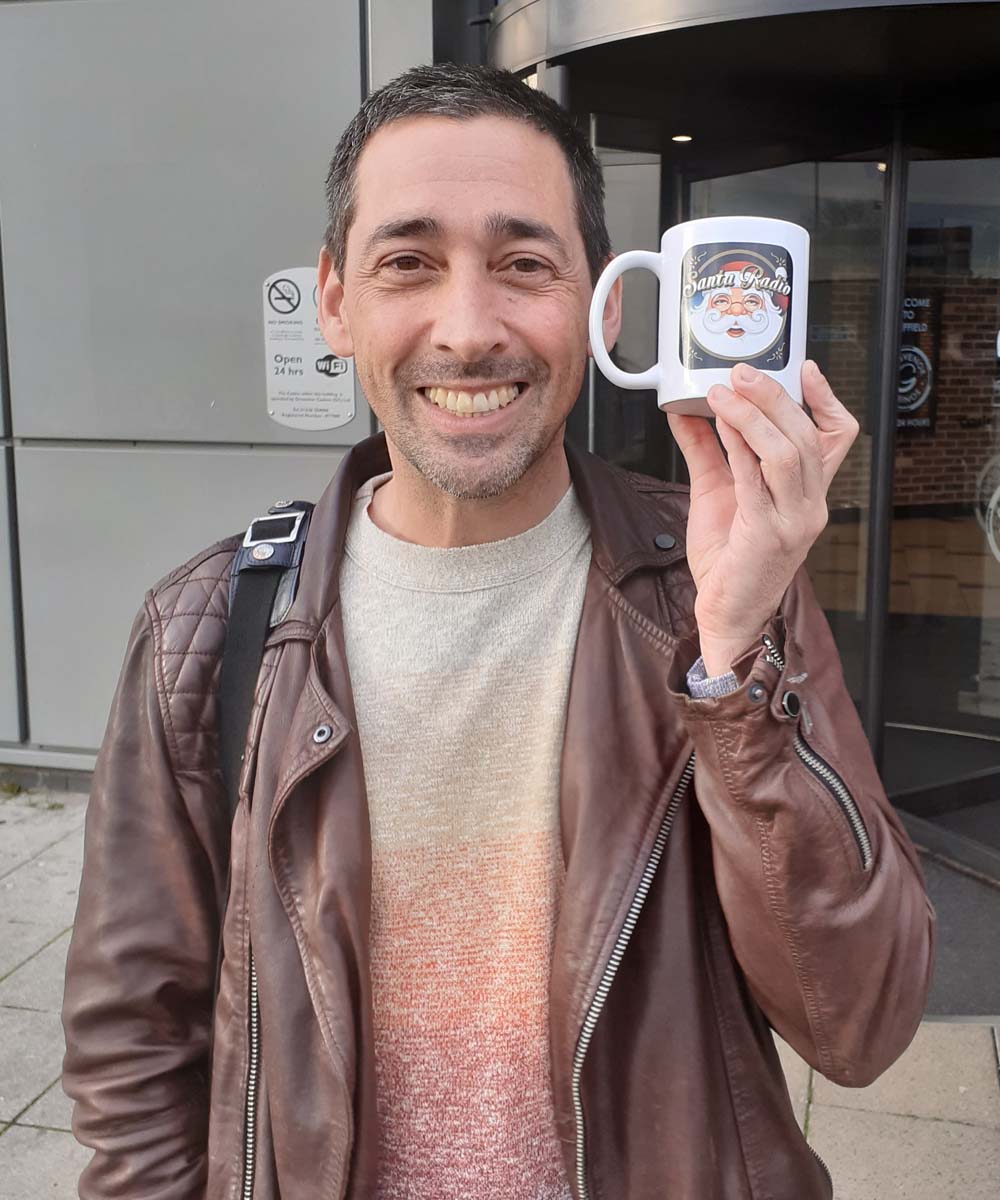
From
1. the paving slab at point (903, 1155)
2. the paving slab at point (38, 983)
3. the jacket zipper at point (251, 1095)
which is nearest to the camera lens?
the jacket zipper at point (251, 1095)

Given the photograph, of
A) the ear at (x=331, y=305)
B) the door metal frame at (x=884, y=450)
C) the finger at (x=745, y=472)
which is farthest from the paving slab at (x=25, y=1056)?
the door metal frame at (x=884, y=450)

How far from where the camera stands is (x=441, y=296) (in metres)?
1.44

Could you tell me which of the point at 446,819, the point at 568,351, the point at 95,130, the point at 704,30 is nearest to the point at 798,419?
the point at 568,351

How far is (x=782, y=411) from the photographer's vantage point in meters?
1.15

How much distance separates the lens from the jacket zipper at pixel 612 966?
1.29 meters

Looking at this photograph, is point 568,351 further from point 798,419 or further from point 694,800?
point 694,800

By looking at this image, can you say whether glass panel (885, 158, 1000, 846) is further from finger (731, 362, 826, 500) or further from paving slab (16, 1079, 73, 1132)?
finger (731, 362, 826, 500)

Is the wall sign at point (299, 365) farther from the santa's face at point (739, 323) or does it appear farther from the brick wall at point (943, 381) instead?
the santa's face at point (739, 323)

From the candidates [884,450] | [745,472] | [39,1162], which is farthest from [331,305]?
[884,450]

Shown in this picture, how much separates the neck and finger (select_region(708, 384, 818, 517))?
369 millimetres

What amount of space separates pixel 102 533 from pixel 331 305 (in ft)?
13.3

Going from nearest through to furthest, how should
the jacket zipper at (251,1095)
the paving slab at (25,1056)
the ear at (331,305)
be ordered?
the jacket zipper at (251,1095)
the ear at (331,305)
the paving slab at (25,1056)

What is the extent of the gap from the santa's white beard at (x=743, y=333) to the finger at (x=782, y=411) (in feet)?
0.14

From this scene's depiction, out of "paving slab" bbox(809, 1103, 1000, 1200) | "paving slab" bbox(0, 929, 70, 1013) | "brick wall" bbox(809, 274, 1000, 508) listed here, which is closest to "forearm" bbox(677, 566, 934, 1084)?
"paving slab" bbox(809, 1103, 1000, 1200)
